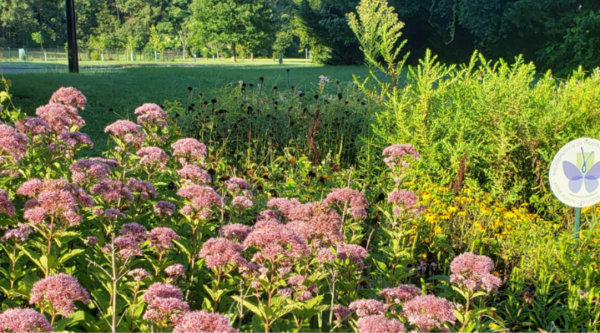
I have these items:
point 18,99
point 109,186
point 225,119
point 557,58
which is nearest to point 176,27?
point 557,58

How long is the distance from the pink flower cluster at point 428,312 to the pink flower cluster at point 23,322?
117 centimetres

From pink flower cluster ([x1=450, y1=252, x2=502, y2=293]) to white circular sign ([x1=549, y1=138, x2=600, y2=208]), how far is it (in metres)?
1.49

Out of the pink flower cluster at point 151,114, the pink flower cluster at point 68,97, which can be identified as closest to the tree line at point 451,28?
the pink flower cluster at point 68,97

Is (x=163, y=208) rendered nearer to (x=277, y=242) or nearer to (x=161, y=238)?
(x=161, y=238)

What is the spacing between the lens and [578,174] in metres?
3.29

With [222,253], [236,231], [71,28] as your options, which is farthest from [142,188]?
[71,28]

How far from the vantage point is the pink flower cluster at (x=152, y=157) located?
3.12m

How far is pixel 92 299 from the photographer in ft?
8.00

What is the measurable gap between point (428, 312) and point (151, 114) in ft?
8.92

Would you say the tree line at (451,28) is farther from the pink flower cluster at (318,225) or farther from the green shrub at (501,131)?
the pink flower cluster at (318,225)

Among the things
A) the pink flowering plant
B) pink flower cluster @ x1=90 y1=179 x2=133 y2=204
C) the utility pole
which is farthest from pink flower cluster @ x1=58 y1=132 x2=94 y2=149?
the utility pole

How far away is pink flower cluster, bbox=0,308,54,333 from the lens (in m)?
1.41

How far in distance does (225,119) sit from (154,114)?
10.1 feet

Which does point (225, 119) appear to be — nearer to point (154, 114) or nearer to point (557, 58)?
point (154, 114)
